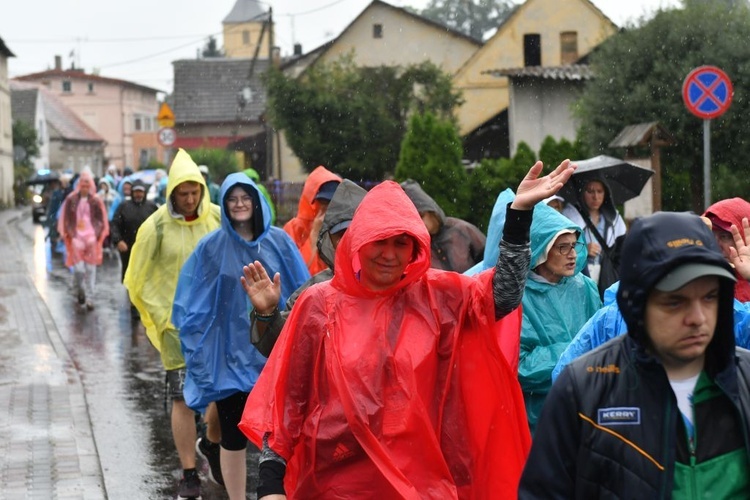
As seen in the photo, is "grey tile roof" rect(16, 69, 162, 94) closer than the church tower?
Yes

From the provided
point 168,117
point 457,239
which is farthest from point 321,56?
point 457,239

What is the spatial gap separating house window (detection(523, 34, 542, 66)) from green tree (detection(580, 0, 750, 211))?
971 inches

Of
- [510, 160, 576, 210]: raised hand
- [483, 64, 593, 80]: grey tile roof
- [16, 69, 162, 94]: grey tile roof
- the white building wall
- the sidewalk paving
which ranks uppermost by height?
[16, 69, 162, 94]: grey tile roof

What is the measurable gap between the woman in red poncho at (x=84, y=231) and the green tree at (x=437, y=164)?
18.3ft

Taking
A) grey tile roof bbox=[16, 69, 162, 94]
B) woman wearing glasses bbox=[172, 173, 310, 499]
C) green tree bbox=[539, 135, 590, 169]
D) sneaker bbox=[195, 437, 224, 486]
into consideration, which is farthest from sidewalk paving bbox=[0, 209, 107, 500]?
grey tile roof bbox=[16, 69, 162, 94]

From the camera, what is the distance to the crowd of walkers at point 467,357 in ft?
9.66

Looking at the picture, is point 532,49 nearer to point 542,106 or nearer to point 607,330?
point 542,106

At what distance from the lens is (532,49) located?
47.9m

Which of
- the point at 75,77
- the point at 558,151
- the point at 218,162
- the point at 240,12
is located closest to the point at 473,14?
the point at 240,12

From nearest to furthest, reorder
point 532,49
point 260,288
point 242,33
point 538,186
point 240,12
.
→ 1. point 538,186
2. point 260,288
3. point 532,49
4. point 240,12
5. point 242,33

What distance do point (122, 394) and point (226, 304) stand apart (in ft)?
14.3

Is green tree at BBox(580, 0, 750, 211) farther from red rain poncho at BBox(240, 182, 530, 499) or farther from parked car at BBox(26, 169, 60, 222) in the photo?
parked car at BBox(26, 169, 60, 222)

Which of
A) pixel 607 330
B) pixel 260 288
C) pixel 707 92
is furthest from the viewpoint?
pixel 707 92

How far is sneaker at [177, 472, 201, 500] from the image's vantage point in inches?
301
